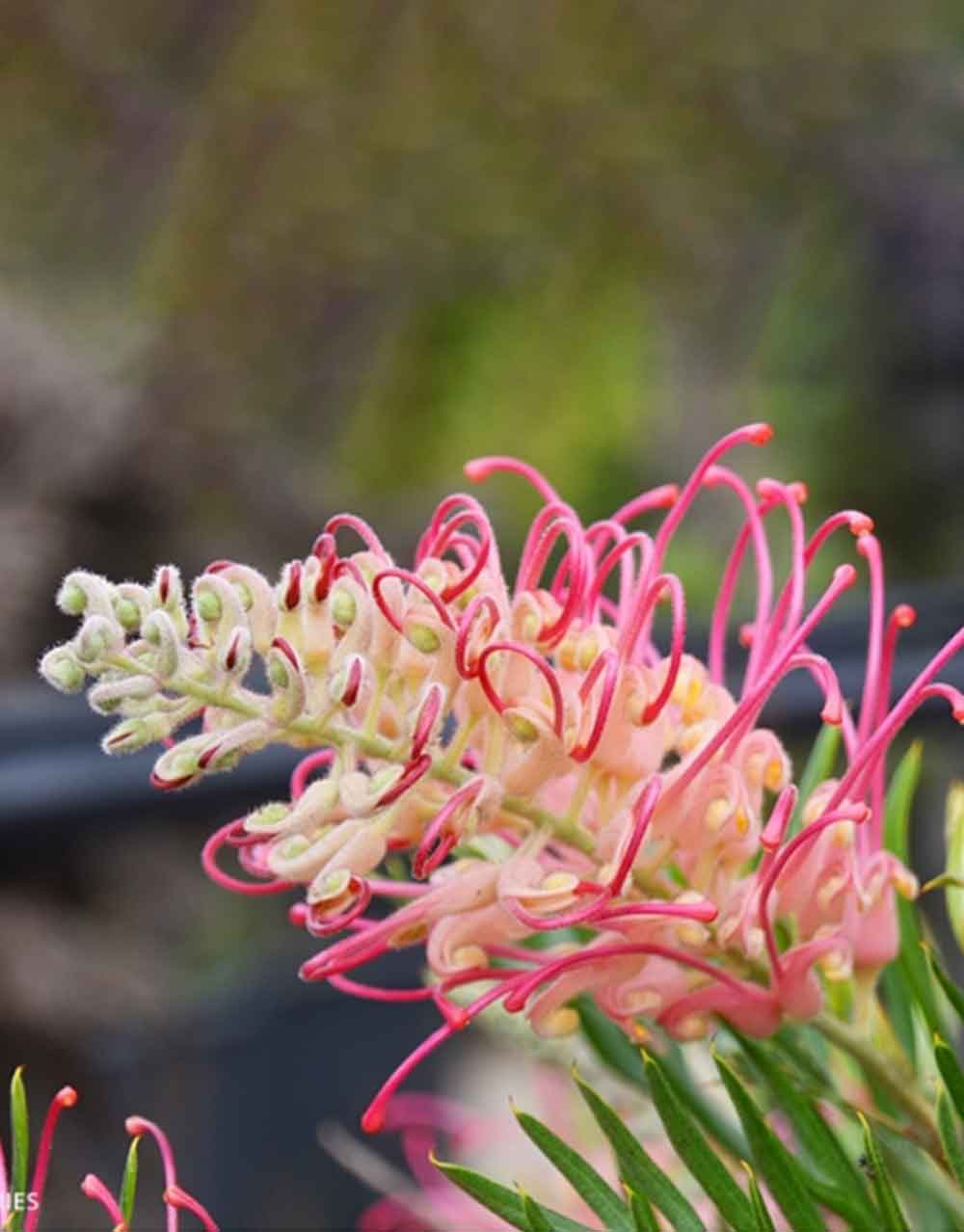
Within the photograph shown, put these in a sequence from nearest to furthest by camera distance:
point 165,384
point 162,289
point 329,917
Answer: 1. point 329,917
2. point 165,384
3. point 162,289

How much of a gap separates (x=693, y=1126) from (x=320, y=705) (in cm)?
9

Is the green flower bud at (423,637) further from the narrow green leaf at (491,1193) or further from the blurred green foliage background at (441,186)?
the blurred green foliage background at (441,186)

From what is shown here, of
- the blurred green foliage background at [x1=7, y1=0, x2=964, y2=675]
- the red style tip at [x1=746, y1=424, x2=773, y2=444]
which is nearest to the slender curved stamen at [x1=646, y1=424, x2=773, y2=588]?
the red style tip at [x1=746, y1=424, x2=773, y2=444]

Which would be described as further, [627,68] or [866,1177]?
[627,68]

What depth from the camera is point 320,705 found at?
277mm

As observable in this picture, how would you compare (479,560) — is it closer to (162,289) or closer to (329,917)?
(329,917)

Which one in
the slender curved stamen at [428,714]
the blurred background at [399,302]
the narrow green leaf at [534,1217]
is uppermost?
the blurred background at [399,302]

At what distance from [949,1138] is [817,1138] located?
0.04 metres

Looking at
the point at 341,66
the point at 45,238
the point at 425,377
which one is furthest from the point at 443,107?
the point at 45,238

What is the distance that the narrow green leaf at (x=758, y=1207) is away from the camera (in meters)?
0.25

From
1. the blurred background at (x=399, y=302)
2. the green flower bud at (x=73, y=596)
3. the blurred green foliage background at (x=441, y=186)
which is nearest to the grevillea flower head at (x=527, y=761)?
the green flower bud at (x=73, y=596)

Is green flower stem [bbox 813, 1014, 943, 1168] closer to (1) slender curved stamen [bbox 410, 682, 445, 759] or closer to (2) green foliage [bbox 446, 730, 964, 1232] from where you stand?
(2) green foliage [bbox 446, 730, 964, 1232]

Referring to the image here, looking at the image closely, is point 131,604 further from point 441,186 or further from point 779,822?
point 441,186

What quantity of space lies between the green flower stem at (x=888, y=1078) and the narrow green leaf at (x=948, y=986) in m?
0.03
